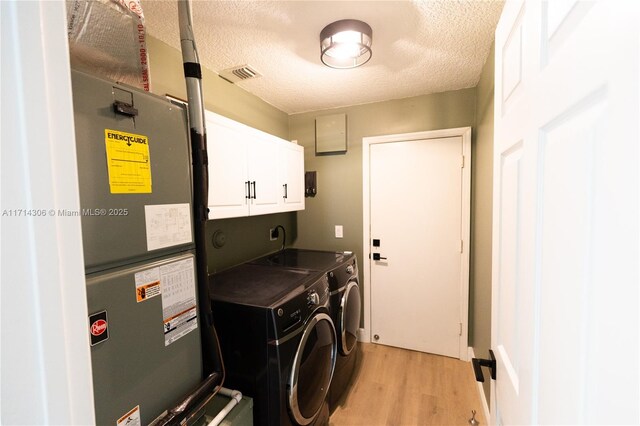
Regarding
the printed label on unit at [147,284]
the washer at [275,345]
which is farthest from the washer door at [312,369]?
the printed label on unit at [147,284]

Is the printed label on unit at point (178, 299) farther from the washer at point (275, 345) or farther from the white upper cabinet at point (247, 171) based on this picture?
the white upper cabinet at point (247, 171)

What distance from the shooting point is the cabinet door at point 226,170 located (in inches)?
61.0

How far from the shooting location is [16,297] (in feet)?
1.20

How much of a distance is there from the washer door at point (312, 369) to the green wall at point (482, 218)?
1046 mm

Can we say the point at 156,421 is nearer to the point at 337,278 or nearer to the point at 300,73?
the point at 337,278

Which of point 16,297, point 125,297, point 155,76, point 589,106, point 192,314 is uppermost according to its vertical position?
point 155,76

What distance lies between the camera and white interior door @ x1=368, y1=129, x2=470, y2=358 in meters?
2.44

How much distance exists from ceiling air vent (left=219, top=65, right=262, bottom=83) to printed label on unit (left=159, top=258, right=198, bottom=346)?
1.55 meters

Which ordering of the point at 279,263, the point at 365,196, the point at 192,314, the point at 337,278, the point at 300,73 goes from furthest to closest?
1. the point at 365,196
2. the point at 279,263
3. the point at 300,73
4. the point at 337,278
5. the point at 192,314

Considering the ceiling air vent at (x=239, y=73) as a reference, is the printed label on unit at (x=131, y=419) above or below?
below

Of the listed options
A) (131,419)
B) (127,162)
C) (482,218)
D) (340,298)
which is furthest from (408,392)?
(127,162)

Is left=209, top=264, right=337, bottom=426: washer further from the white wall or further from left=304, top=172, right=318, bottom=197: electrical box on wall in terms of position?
left=304, top=172, right=318, bottom=197: electrical box on wall

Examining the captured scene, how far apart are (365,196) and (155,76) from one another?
195 centimetres

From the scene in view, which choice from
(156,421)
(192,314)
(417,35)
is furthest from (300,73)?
(156,421)
